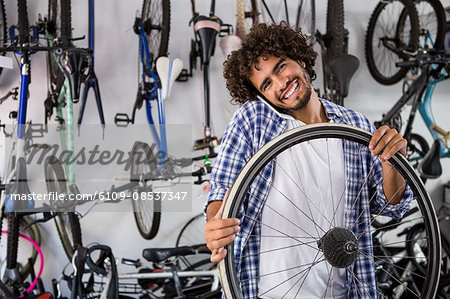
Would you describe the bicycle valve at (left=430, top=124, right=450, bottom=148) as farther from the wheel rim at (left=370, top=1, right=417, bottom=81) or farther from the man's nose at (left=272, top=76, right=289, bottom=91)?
the man's nose at (left=272, top=76, right=289, bottom=91)

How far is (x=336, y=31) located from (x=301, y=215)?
1601 mm

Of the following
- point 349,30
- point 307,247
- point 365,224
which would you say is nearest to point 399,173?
point 365,224

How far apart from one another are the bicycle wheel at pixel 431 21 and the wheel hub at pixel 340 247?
176 centimetres

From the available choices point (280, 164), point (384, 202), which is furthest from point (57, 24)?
point (384, 202)

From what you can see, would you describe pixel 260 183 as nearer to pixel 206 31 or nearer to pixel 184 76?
pixel 206 31

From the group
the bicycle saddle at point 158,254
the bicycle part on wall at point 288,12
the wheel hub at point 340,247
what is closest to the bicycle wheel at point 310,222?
the wheel hub at point 340,247

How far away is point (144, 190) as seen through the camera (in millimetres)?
2293

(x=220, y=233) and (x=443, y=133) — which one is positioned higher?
(x=443, y=133)

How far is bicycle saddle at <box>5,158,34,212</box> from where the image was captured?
2.05 meters

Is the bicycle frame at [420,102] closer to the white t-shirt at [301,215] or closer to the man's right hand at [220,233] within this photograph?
Result: the white t-shirt at [301,215]

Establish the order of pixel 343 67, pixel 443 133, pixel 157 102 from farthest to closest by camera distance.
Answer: pixel 443 133 → pixel 157 102 → pixel 343 67

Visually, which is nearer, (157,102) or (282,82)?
(282,82)

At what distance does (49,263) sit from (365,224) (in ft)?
6.94

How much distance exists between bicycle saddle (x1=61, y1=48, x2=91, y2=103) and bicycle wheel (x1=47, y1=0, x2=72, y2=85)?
0.76 ft
